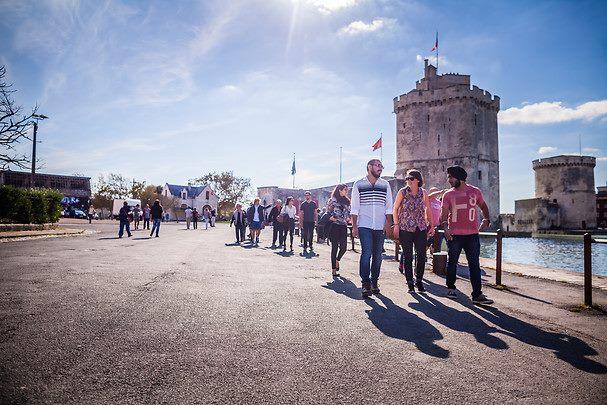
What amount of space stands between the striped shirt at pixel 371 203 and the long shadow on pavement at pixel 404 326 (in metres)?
1.19

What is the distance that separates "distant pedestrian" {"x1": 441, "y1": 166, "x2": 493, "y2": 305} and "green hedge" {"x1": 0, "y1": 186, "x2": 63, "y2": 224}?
72.2ft

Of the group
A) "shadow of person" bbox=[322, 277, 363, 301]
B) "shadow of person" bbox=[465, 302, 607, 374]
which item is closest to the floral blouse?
"shadow of person" bbox=[322, 277, 363, 301]

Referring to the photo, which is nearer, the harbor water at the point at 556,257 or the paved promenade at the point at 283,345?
the paved promenade at the point at 283,345

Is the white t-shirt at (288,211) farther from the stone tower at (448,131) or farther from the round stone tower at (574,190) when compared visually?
the round stone tower at (574,190)

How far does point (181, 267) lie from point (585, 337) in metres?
6.98

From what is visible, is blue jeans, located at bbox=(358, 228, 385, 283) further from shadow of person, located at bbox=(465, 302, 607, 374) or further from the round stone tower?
the round stone tower

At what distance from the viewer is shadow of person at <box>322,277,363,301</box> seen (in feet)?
19.0

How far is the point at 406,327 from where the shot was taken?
4.00 m

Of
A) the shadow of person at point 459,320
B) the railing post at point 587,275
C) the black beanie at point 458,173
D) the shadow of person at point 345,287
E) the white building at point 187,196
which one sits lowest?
the shadow of person at point 345,287

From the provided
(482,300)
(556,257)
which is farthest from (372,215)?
(556,257)

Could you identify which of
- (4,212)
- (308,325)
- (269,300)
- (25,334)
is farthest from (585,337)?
(4,212)

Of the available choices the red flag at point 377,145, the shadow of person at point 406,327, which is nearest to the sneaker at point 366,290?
the shadow of person at point 406,327

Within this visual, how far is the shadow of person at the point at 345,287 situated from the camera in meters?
5.80

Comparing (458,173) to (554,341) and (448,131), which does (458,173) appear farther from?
(448,131)
